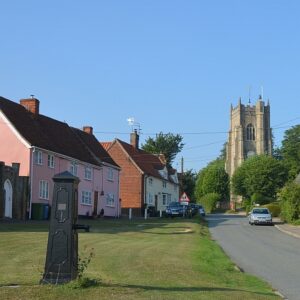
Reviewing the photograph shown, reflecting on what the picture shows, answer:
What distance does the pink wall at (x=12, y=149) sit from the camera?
39.7 metres

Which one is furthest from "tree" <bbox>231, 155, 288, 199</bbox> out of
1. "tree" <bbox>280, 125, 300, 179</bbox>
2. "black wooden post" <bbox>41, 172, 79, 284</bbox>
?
"black wooden post" <bbox>41, 172, 79, 284</bbox>

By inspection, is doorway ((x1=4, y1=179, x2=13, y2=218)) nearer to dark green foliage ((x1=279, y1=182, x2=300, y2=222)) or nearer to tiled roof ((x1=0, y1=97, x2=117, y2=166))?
tiled roof ((x1=0, y1=97, x2=117, y2=166))

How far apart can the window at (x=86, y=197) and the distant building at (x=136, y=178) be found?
14272mm

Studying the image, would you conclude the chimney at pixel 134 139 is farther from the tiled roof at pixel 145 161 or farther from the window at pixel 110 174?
the window at pixel 110 174

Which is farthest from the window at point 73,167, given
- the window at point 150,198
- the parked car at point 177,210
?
the window at point 150,198

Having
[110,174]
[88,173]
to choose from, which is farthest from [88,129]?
[88,173]

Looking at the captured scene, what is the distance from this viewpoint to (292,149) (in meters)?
101

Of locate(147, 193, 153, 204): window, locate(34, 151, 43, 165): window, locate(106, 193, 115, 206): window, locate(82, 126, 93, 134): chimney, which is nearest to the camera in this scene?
locate(34, 151, 43, 165): window

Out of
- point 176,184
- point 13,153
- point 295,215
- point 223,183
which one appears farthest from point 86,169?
point 223,183

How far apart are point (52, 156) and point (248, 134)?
110504 mm

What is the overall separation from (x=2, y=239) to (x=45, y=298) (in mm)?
12390

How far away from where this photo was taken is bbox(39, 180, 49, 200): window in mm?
41188

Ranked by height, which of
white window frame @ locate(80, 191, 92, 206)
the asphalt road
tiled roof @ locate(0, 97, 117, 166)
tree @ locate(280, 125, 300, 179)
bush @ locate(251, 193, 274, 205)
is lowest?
the asphalt road

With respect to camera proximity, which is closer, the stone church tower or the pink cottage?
the pink cottage
